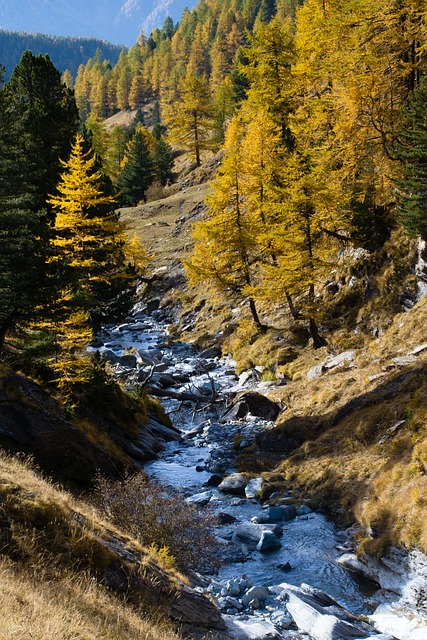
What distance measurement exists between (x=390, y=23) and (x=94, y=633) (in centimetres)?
2487

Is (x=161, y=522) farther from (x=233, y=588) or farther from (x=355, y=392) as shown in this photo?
(x=355, y=392)

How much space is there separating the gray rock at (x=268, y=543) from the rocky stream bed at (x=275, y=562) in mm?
22

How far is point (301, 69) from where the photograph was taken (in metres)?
28.4

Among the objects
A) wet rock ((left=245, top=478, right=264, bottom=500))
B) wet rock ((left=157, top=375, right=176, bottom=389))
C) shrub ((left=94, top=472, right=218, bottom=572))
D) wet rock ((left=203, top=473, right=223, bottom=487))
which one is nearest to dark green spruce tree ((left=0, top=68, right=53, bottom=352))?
shrub ((left=94, top=472, right=218, bottom=572))

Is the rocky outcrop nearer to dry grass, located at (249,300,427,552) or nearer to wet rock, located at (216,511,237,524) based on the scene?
wet rock, located at (216,511,237,524)

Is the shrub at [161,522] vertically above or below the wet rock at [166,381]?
below

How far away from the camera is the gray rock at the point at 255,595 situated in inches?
367

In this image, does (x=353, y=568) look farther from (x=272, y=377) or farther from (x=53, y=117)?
(x=53, y=117)

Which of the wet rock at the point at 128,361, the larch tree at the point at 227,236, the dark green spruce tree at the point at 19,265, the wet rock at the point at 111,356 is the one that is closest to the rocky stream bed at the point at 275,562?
the dark green spruce tree at the point at 19,265

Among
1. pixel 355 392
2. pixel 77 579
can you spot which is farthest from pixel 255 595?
pixel 355 392

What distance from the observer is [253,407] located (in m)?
20.9

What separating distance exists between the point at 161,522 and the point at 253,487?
538cm

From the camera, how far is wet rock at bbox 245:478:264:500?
47.4ft

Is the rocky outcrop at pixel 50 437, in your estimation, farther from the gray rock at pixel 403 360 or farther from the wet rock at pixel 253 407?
the gray rock at pixel 403 360
